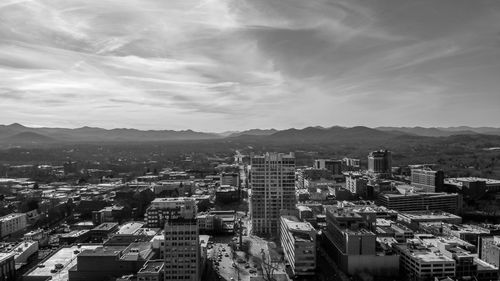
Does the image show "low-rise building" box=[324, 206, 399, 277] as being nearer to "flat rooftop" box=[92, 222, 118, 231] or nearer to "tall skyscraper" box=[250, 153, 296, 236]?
"tall skyscraper" box=[250, 153, 296, 236]

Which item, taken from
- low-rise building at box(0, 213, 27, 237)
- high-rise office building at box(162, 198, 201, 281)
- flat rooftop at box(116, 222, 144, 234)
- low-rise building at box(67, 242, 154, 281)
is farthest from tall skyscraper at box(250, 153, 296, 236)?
low-rise building at box(0, 213, 27, 237)

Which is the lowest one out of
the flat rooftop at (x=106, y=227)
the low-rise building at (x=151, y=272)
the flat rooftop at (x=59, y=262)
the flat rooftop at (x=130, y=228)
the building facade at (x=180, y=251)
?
the flat rooftop at (x=59, y=262)

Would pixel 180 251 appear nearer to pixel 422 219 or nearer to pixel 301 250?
pixel 301 250

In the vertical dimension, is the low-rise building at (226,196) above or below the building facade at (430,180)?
below

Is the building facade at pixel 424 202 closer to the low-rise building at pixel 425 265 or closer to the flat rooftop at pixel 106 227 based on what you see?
the low-rise building at pixel 425 265

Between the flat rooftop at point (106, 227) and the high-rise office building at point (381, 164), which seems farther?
the high-rise office building at point (381, 164)

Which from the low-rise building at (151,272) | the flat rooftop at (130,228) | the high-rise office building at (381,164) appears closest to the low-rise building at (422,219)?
the flat rooftop at (130,228)

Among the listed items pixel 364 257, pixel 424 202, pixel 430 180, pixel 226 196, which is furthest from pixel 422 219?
pixel 226 196
